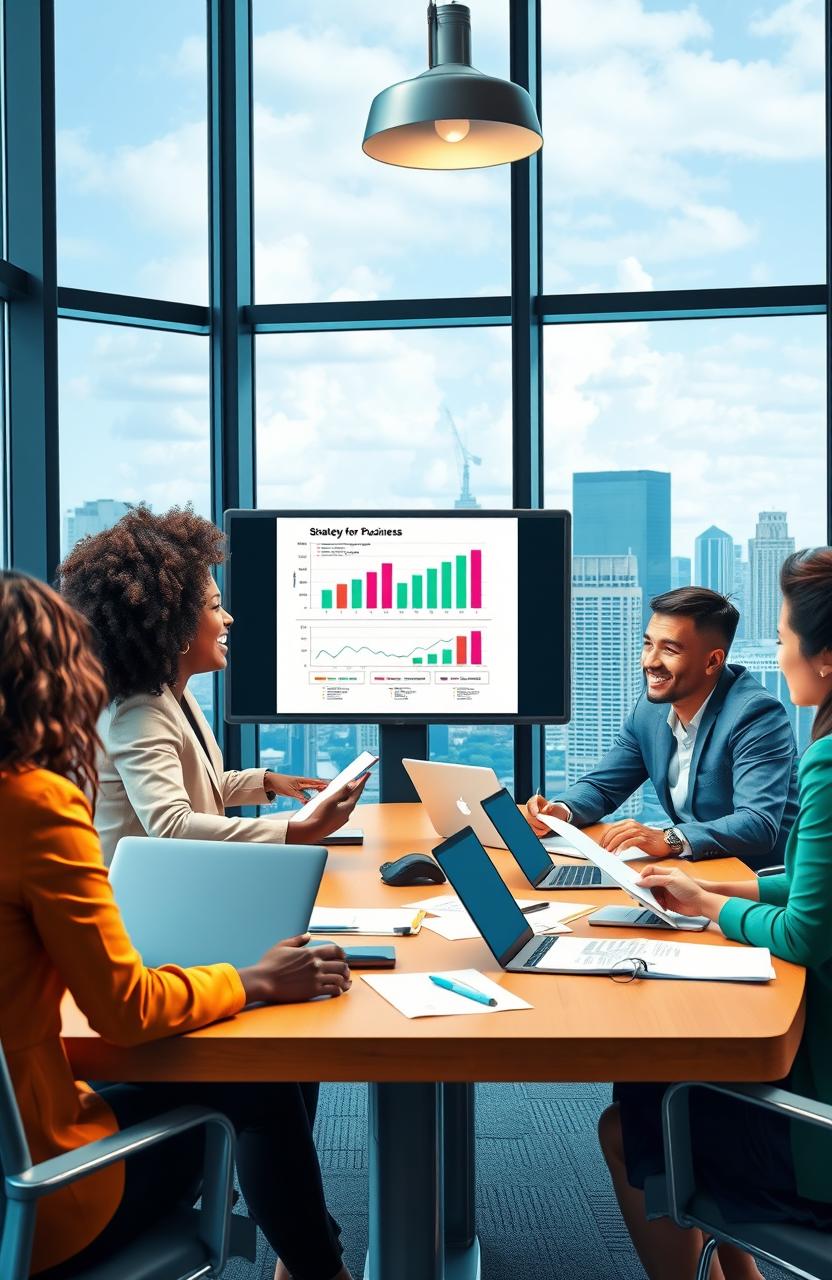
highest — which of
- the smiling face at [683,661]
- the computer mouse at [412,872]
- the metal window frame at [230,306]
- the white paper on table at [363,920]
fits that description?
the metal window frame at [230,306]

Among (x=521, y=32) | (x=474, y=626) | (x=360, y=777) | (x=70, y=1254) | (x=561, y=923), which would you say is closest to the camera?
(x=70, y=1254)

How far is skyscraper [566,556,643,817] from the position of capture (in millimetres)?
3824

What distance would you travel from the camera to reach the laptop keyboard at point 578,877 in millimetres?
2061

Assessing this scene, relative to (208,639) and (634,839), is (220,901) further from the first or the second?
A: (634,839)

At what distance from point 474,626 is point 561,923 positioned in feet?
3.36

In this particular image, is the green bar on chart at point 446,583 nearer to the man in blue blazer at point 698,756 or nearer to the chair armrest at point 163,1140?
the man in blue blazer at point 698,756

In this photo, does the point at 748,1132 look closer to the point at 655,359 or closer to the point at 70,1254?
the point at 70,1254

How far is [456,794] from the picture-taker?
2225 mm


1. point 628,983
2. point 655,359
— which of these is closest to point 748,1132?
point 628,983

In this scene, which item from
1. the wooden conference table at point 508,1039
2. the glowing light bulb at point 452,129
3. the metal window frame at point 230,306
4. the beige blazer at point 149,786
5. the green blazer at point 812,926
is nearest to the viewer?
the wooden conference table at point 508,1039

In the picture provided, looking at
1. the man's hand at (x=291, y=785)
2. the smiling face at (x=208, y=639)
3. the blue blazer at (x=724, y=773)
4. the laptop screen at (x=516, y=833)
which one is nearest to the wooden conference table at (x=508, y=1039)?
the laptop screen at (x=516, y=833)

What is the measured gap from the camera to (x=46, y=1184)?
114 centimetres

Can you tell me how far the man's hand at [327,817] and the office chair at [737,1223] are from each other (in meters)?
0.85

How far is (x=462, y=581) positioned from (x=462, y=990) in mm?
1373
